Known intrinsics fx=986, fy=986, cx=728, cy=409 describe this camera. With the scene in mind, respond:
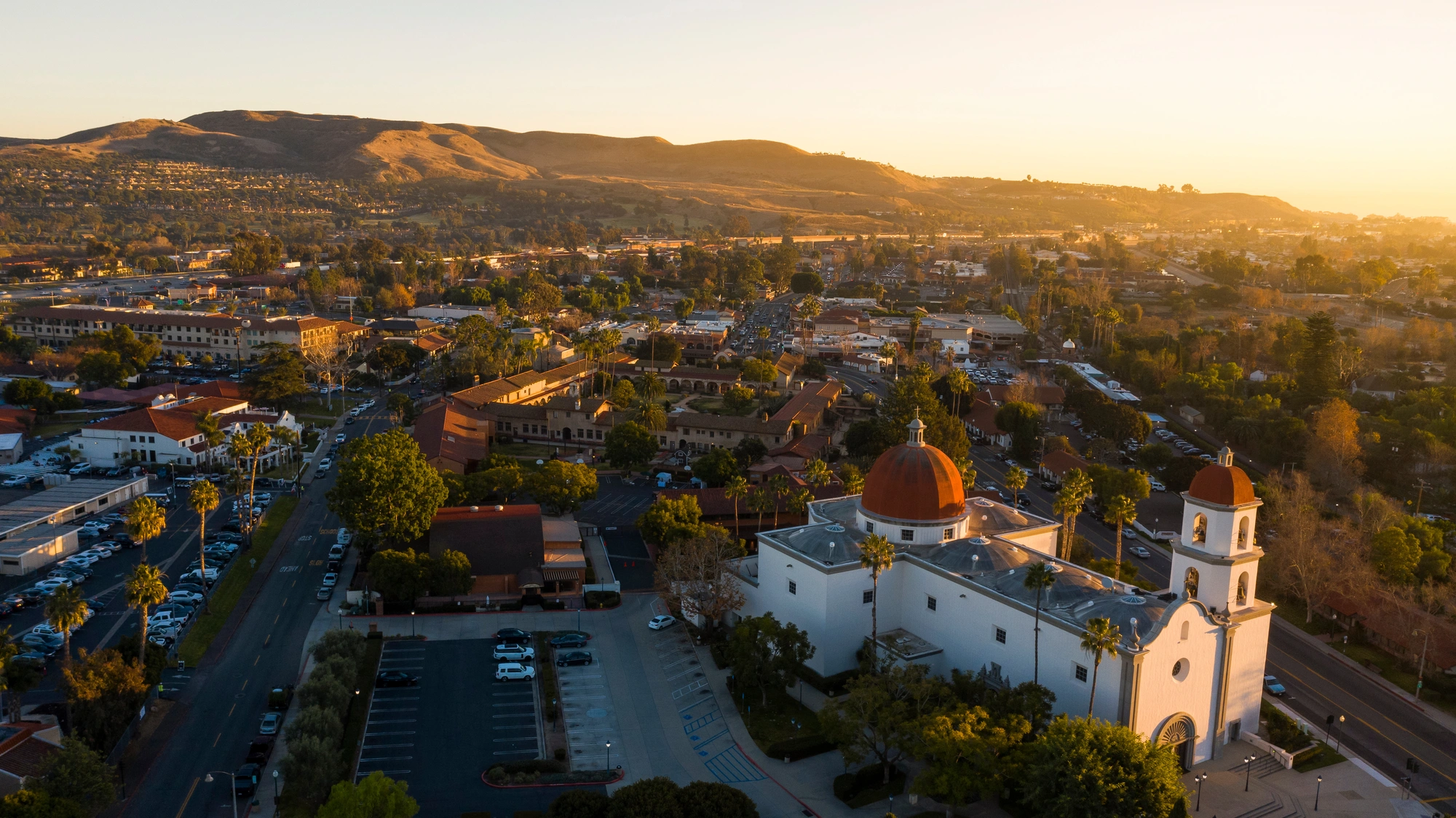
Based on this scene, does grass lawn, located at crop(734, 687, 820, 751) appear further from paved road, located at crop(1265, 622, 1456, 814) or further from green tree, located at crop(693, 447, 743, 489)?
green tree, located at crop(693, 447, 743, 489)

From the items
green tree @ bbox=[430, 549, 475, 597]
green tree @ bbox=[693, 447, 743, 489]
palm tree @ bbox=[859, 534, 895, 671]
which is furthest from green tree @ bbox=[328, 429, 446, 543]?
palm tree @ bbox=[859, 534, 895, 671]

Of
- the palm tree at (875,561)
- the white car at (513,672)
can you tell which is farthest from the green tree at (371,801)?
the palm tree at (875,561)

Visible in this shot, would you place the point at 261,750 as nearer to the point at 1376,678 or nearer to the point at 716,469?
the point at 716,469

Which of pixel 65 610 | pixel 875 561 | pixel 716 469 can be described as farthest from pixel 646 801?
pixel 716 469

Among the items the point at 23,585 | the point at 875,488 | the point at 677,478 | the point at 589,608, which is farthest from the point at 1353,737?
the point at 23,585

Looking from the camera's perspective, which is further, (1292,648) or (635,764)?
(1292,648)

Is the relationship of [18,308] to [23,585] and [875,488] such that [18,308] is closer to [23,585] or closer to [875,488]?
[23,585]

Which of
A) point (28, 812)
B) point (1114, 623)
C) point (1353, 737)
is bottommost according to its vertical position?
point (1353, 737)
